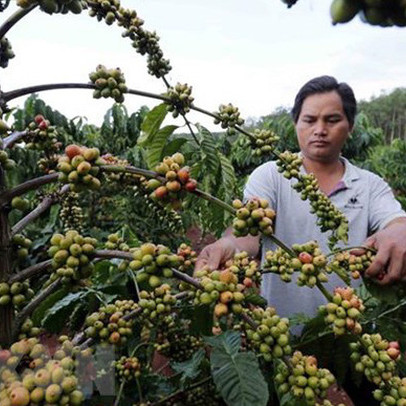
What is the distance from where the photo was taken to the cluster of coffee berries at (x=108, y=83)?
3.31ft

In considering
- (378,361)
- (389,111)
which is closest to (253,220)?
(378,361)

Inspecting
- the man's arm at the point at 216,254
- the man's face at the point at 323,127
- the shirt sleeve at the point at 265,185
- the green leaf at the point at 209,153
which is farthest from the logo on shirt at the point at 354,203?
the green leaf at the point at 209,153

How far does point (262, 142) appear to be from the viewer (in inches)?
54.4

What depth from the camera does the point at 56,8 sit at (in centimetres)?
70

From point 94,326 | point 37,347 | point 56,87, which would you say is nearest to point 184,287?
point 94,326

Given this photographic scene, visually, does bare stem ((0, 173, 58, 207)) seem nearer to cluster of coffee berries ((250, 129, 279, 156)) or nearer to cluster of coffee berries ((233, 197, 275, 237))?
cluster of coffee berries ((233, 197, 275, 237))

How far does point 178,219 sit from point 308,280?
0.74 metres

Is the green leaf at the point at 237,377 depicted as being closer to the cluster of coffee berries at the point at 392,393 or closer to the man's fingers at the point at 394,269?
the cluster of coffee berries at the point at 392,393

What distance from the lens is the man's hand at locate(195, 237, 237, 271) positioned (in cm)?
137

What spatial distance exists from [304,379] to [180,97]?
2.49 feet

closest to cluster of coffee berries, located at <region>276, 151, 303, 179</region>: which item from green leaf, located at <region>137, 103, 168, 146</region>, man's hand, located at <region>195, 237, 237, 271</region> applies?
man's hand, located at <region>195, 237, 237, 271</region>

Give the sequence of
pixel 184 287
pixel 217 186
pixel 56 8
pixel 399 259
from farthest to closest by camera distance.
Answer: pixel 217 186, pixel 399 259, pixel 184 287, pixel 56 8

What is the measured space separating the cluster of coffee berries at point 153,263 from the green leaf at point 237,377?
0.85 feet

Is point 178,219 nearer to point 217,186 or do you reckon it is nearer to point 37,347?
point 217,186
